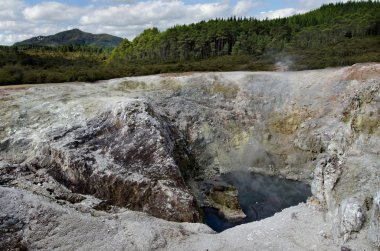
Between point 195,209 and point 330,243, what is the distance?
8.89 m

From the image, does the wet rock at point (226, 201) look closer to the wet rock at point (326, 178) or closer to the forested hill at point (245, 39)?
the wet rock at point (326, 178)

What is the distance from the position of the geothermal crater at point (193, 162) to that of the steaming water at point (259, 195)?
0.15 metres

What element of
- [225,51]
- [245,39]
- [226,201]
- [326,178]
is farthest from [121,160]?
[245,39]

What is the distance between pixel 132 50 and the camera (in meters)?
80.9

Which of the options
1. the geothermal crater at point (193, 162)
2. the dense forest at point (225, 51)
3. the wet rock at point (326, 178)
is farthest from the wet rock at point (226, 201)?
the dense forest at point (225, 51)

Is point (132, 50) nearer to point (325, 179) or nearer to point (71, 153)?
point (71, 153)

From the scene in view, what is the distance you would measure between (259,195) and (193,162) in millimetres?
6969

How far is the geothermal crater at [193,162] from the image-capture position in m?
22.3

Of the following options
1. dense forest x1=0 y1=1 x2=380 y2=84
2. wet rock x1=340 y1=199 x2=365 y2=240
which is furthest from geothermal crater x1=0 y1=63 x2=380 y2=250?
dense forest x1=0 y1=1 x2=380 y2=84

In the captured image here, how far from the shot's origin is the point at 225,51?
70750 mm

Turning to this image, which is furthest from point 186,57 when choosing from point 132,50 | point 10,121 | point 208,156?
point 10,121


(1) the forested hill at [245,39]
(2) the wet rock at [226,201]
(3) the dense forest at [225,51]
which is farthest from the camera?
(1) the forested hill at [245,39]

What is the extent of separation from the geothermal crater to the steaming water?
15cm

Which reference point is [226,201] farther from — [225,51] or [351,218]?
[225,51]
